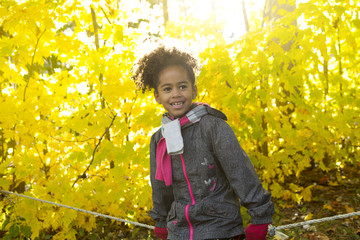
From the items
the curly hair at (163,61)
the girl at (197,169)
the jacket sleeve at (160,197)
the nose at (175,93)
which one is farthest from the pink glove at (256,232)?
the curly hair at (163,61)

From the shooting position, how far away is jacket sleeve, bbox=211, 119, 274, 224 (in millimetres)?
1541

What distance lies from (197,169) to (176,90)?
16.8 inches

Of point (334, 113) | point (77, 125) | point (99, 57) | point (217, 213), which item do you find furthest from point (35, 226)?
point (334, 113)

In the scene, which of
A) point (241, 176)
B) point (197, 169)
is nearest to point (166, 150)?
point (197, 169)

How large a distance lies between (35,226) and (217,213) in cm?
245

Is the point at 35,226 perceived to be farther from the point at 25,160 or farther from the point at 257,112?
the point at 257,112

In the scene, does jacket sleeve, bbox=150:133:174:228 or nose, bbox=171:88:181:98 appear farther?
jacket sleeve, bbox=150:133:174:228

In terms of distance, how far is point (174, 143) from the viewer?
Result: 1726 millimetres

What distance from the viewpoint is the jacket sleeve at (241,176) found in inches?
60.7

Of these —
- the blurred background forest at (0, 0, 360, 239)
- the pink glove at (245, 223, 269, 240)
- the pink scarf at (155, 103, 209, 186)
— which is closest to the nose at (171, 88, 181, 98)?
the pink scarf at (155, 103, 209, 186)

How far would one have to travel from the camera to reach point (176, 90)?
1860mm

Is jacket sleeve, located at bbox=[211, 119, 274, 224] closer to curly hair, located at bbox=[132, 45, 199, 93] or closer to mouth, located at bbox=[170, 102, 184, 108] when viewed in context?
mouth, located at bbox=[170, 102, 184, 108]

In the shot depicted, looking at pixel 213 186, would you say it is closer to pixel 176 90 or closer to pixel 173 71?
pixel 176 90

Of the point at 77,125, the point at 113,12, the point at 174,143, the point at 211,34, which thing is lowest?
the point at 174,143
